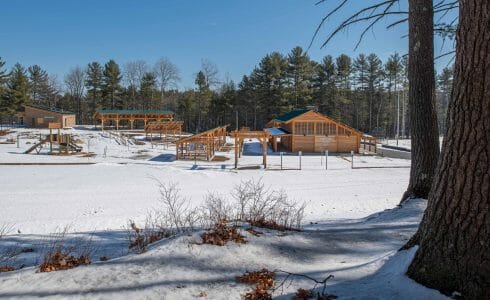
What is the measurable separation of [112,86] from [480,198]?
63038 millimetres

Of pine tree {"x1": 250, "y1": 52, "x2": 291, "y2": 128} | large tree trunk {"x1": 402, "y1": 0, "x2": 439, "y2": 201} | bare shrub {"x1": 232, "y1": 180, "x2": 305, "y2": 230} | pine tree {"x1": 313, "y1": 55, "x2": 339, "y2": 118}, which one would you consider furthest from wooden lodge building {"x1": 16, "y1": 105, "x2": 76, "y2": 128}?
large tree trunk {"x1": 402, "y1": 0, "x2": 439, "y2": 201}

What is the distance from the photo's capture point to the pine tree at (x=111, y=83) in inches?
2330

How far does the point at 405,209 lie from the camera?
21.9 ft

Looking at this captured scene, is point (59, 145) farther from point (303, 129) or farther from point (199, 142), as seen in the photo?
point (303, 129)

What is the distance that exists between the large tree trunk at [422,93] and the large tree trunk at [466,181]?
4387 millimetres

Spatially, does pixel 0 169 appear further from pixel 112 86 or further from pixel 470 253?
pixel 112 86

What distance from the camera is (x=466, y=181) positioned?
102 inches

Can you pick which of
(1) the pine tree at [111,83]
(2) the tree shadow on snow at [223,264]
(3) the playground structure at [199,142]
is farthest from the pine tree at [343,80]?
(2) the tree shadow on snow at [223,264]

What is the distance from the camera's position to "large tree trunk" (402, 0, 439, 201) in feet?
21.9

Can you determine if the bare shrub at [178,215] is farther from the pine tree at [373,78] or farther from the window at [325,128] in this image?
the pine tree at [373,78]

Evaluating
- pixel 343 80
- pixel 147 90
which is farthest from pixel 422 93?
pixel 147 90

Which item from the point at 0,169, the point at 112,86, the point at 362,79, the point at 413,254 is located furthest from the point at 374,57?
the point at 413,254

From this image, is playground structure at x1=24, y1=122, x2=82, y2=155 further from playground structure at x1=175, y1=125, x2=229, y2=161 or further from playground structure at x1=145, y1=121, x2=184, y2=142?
playground structure at x1=145, y1=121, x2=184, y2=142

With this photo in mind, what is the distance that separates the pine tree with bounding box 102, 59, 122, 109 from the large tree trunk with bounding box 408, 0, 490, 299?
6212cm
